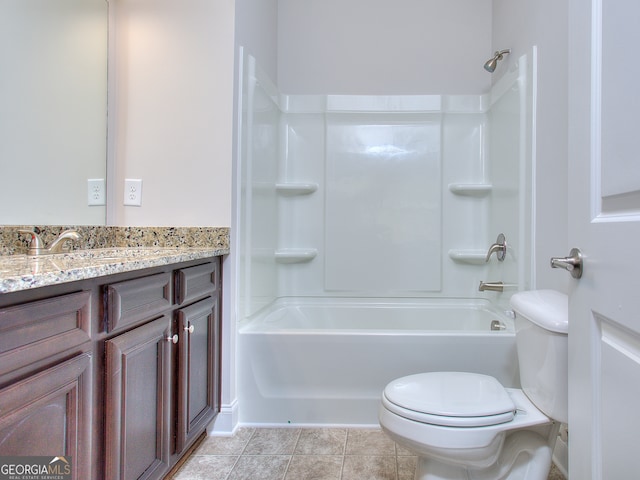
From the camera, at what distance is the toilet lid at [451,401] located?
112 centimetres

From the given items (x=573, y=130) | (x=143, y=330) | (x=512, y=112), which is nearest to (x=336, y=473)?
(x=143, y=330)

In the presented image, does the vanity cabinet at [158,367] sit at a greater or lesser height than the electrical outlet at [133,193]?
lesser

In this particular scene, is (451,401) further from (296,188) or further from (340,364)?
(296,188)

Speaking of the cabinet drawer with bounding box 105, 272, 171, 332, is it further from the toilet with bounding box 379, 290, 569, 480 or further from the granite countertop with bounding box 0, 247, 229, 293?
the toilet with bounding box 379, 290, 569, 480

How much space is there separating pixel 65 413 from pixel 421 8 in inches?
118

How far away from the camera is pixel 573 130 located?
0.87m

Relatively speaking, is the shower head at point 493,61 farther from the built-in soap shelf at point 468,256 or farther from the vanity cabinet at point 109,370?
the vanity cabinet at point 109,370

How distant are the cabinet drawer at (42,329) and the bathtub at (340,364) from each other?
97 centimetres

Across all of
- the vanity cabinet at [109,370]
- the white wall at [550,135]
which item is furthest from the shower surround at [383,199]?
the vanity cabinet at [109,370]

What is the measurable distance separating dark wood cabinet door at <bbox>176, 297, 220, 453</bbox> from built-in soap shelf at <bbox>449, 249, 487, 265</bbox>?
1.67 m

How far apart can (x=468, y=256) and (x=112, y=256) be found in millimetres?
2120

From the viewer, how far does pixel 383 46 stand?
263 cm

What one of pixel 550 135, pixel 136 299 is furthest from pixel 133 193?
pixel 550 135

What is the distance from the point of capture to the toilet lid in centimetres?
112
